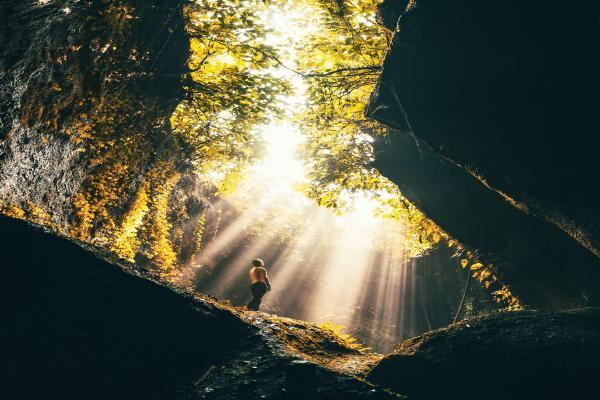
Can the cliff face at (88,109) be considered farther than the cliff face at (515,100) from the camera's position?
Yes

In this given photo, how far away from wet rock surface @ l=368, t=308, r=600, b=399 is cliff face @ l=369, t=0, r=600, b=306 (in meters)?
1.72

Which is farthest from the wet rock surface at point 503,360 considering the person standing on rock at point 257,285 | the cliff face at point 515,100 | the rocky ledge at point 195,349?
the person standing on rock at point 257,285

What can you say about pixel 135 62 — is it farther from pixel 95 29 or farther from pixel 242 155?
pixel 242 155

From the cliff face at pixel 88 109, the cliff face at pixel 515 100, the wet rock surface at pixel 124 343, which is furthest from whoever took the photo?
the cliff face at pixel 88 109

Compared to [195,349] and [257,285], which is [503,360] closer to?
[195,349]

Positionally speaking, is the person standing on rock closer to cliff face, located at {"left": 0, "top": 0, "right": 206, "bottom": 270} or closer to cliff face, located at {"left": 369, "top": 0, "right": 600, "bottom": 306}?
cliff face, located at {"left": 0, "top": 0, "right": 206, "bottom": 270}

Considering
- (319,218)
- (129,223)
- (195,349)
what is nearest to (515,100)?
(195,349)

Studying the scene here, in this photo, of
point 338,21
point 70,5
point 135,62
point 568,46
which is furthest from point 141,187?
point 568,46

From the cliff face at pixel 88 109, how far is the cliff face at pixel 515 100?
4966 millimetres

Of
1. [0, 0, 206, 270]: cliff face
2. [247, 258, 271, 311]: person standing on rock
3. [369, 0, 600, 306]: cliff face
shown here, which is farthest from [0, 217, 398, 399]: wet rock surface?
[247, 258, 271, 311]: person standing on rock

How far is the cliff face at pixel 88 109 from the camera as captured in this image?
4.59 metres

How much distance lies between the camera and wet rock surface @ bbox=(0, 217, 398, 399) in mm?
2031

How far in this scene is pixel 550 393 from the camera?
2.17 m

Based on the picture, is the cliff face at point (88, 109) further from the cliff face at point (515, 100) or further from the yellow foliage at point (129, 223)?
the cliff face at point (515, 100)
